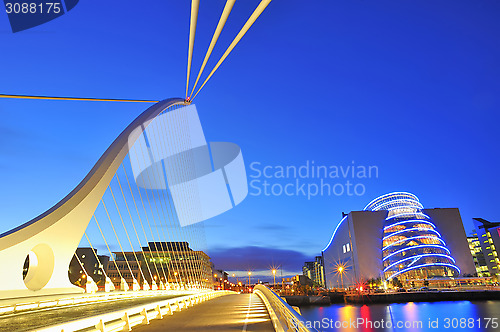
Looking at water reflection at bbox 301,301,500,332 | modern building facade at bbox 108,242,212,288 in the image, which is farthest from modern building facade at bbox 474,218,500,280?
modern building facade at bbox 108,242,212,288

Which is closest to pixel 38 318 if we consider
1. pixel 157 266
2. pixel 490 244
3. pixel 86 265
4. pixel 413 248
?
pixel 157 266

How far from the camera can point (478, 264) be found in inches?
6063

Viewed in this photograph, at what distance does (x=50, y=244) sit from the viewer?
11.9 metres

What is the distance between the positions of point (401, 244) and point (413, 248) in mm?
4528

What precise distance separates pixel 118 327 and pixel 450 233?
390 feet

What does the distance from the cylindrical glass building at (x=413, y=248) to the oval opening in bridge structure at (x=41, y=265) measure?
316 feet

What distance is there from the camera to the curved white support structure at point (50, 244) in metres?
10.1

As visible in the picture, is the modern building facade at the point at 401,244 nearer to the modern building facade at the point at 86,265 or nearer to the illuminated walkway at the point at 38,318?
the modern building facade at the point at 86,265

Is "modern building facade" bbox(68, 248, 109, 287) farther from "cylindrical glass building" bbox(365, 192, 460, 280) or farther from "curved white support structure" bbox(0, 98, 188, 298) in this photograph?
"curved white support structure" bbox(0, 98, 188, 298)

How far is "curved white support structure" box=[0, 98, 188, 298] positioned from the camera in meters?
10.1

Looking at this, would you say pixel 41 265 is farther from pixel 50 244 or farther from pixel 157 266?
pixel 157 266

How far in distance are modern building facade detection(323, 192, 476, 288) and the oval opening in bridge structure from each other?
9336 centimetres

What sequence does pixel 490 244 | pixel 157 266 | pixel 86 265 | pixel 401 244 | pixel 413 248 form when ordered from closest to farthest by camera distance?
pixel 413 248, pixel 401 244, pixel 157 266, pixel 86 265, pixel 490 244

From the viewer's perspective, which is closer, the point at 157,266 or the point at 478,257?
the point at 157,266
